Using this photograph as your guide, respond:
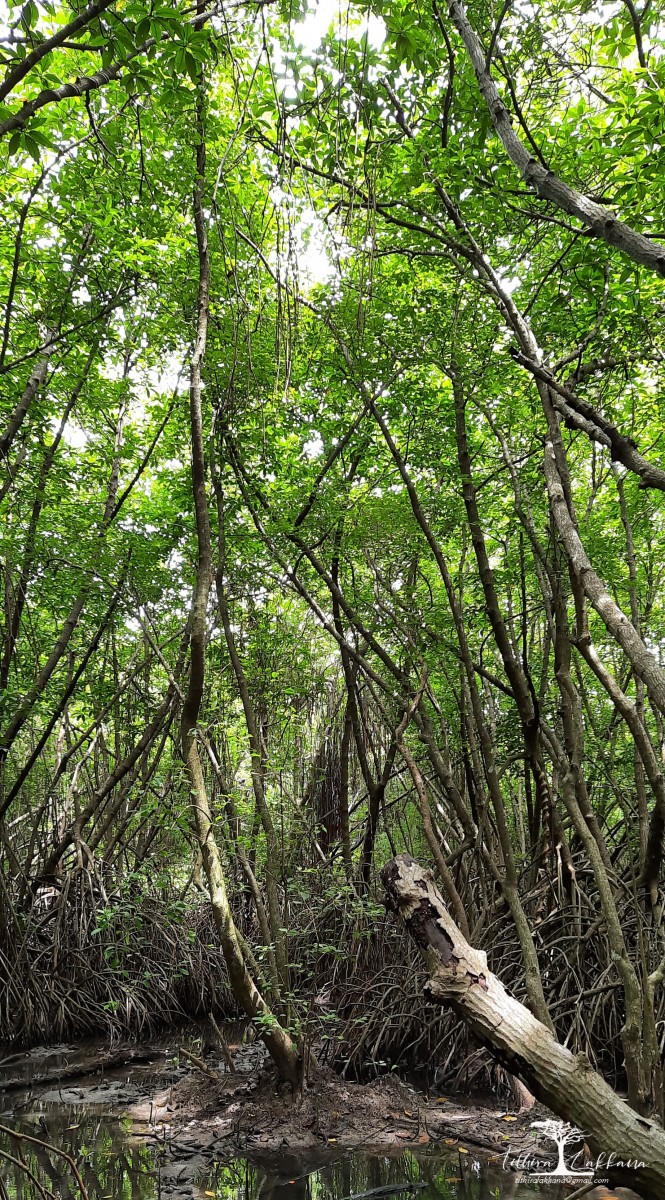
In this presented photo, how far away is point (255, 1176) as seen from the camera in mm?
3854

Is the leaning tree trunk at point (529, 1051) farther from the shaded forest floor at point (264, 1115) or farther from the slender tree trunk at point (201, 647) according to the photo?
the shaded forest floor at point (264, 1115)

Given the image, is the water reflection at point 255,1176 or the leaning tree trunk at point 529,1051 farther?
the water reflection at point 255,1176

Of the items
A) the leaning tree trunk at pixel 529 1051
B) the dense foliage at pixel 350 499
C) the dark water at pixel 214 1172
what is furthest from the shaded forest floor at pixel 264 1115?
the leaning tree trunk at pixel 529 1051

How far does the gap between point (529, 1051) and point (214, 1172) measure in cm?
241

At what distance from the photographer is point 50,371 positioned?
5902mm

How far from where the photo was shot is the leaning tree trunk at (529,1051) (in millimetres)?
2270

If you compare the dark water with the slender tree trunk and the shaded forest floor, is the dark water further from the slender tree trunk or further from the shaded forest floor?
the slender tree trunk

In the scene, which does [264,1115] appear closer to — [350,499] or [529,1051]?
[529,1051]

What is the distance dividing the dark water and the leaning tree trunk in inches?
59.5

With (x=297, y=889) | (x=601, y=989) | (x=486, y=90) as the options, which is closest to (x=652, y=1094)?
(x=601, y=989)

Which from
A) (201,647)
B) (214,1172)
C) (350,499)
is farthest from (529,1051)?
(350,499)

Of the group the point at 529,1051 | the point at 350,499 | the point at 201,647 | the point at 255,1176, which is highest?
the point at 350,499

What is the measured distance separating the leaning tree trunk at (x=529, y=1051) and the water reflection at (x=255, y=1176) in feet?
5.04

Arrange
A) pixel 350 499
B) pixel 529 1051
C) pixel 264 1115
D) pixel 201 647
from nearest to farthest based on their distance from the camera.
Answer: pixel 529 1051
pixel 201 647
pixel 264 1115
pixel 350 499
